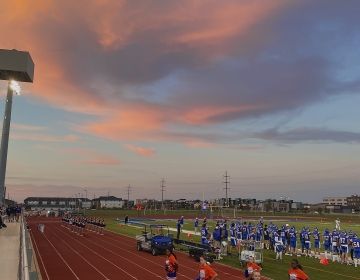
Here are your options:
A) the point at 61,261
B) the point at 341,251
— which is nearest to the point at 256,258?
the point at 341,251

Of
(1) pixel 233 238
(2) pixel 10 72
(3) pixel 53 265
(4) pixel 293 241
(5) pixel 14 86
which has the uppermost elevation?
(2) pixel 10 72

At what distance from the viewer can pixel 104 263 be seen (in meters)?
28.1

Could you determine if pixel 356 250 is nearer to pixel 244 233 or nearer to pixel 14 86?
pixel 244 233

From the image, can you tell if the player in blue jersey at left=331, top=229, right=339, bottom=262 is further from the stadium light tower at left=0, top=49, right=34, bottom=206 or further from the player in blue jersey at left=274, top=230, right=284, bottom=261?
the stadium light tower at left=0, top=49, right=34, bottom=206

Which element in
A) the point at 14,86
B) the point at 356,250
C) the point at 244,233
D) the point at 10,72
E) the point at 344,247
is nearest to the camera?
the point at 356,250

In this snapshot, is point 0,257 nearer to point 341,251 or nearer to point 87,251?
point 87,251

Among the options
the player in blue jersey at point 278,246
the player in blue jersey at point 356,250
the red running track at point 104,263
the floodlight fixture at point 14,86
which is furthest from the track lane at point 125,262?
the floodlight fixture at point 14,86

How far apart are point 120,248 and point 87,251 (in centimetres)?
336

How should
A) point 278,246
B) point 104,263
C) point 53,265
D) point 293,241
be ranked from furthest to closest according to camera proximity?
point 293,241, point 278,246, point 104,263, point 53,265

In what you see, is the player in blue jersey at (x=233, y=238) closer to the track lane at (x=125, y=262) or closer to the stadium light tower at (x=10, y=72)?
the track lane at (x=125, y=262)

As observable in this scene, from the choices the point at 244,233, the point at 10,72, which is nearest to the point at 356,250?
the point at 244,233

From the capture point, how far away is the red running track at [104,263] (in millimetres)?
23734

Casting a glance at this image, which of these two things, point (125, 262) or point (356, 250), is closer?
point (356, 250)

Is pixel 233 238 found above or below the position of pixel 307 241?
above
